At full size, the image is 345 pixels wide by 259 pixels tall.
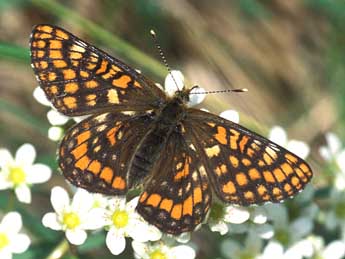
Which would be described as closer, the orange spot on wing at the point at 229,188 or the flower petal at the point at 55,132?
the orange spot on wing at the point at 229,188

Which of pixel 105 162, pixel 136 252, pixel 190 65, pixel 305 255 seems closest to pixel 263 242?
pixel 305 255

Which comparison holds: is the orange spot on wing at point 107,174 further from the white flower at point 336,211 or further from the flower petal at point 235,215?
the white flower at point 336,211

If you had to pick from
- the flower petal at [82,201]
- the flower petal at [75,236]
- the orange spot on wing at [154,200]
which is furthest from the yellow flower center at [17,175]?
the orange spot on wing at [154,200]

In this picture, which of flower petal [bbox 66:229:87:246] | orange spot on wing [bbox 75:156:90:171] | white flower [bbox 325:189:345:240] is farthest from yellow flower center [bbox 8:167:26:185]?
white flower [bbox 325:189:345:240]

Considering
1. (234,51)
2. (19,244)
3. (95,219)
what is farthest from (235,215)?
(234,51)

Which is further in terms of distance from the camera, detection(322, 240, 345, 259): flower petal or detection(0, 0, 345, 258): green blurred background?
detection(0, 0, 345, 258): green blurred background

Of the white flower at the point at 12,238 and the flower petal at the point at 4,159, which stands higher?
the flower petal at the point at 4,159

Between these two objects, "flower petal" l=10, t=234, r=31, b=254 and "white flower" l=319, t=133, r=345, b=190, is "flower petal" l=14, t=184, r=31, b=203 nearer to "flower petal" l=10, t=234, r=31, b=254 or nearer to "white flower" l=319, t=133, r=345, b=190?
"flower petal" l=10, t=234, r=31, b=254
